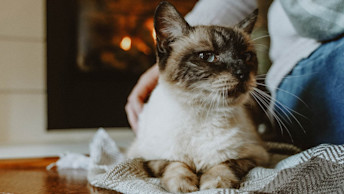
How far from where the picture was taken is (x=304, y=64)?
1.01 metres

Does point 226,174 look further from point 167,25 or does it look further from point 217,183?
point 167,25

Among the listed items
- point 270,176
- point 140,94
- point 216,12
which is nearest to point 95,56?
point 140,94

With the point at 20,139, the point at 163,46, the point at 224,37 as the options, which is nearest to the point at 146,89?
the point at 163,46

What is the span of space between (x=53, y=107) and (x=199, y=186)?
1714mm

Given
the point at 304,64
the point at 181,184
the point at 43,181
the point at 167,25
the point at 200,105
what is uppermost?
the point at 167,25

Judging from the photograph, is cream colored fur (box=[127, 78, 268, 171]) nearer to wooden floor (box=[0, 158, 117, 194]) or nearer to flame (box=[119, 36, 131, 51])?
wooden floor (box=[0, 158, 117, 194])

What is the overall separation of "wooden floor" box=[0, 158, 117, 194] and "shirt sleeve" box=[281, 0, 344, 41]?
703 mm

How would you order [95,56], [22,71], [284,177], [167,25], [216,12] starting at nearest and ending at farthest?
[284,177] → [167,25] → [216,12] → [22,71] → [95,56]

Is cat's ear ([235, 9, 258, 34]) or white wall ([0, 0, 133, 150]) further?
white wall ([0, 0, 133, 150])

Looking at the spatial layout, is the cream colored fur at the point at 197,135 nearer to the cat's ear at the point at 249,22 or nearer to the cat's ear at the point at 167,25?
the cat's ear at the point at 167,25

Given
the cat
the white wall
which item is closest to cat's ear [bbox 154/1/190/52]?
the cat

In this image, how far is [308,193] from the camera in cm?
60

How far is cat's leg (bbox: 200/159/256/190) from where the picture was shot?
708mm

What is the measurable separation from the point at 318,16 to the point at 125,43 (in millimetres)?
1773
